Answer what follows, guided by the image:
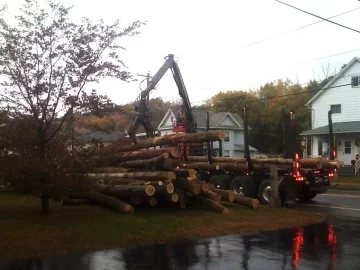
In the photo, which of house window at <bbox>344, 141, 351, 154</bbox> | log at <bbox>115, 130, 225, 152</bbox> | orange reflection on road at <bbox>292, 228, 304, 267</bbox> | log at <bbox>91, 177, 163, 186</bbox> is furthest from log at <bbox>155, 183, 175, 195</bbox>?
house window at <bbox>344, 141, 351, 154</bbox>

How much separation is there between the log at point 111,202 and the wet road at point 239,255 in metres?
3.17

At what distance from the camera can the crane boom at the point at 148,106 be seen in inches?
931

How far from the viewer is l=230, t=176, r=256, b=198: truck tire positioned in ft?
63.1

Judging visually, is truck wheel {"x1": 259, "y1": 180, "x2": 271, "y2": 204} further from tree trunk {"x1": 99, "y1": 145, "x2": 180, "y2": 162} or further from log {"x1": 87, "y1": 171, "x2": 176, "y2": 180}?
log {"x1": 87, "y1": 171, "x2": 176, "y2": 180}

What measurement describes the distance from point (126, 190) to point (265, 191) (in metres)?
6.66

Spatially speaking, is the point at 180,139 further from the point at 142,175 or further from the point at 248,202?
the point at 248,202

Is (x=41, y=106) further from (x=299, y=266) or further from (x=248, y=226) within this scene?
(x=299, y=266)

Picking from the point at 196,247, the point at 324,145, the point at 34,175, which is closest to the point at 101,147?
the point at 34,175

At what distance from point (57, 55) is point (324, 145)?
31.6 metres

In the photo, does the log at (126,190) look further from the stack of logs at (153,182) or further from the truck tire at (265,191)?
the truck tire at (265,191)

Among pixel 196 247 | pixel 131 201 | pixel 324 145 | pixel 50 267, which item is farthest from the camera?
pixel 324 145

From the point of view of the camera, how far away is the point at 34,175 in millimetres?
11445

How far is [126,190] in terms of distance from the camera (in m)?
14.2

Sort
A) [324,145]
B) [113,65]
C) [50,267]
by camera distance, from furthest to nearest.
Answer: [324,145]
[113,65]
[50,267]
